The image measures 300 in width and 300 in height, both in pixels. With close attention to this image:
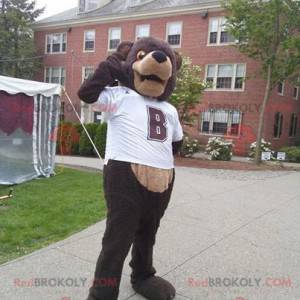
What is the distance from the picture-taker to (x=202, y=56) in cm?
2262

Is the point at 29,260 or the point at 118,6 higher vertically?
the point at 118,6

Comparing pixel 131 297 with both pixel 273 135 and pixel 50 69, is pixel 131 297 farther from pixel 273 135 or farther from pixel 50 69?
pixel 50 69

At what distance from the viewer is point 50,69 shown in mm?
29859

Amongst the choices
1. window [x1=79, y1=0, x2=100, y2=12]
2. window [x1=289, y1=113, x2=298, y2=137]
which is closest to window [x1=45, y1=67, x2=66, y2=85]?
window [x1=79, y1=0, x2=100, y2=12]

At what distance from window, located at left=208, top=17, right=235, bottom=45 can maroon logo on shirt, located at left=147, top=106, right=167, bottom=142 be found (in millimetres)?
19648

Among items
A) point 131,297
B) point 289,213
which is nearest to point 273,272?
point 131,297

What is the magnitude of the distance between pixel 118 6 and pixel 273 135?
13484mm

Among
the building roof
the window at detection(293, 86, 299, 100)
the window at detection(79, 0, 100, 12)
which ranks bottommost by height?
the window at detection(293, 86, 299, 100)

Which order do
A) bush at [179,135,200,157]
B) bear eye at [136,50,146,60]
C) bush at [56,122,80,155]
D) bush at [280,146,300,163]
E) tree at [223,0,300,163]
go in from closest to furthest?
bear eye at [136,50,146,60] → tree at [223,0,300,163] → bush at [179,135,200,157] → bush at [56,122,80,155] → bush at [280,146,300,163]

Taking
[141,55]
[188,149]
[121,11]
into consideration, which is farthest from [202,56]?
[141,55]

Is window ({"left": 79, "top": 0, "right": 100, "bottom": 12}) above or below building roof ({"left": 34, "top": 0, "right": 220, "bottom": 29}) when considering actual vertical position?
above

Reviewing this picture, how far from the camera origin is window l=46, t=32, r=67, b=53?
1133 inches

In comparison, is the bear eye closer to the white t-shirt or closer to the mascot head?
the mascot head

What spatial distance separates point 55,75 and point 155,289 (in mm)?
27858
